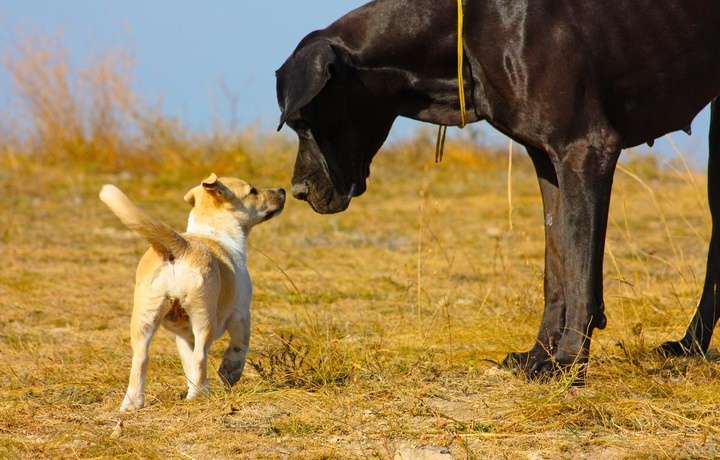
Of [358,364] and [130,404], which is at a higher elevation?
[358,364]

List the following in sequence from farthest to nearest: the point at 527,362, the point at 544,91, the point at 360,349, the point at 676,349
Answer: the point at 360,349
the point at 676,349
the point at 527,362
the point at 544,91

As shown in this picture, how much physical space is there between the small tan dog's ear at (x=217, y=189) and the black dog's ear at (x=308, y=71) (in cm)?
59

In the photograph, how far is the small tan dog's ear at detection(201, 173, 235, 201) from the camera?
446 centimetres

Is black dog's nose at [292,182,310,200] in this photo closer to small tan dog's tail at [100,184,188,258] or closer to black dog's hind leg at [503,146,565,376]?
small tan dog's tail at [100,184,188,258]

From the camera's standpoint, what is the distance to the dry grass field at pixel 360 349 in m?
3.38

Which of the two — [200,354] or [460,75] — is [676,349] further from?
[200,354]

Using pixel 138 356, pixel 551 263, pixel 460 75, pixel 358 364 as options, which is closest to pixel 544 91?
pixel 460 75

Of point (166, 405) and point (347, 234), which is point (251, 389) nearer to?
point (166, 405)

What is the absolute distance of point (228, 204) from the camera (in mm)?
4613

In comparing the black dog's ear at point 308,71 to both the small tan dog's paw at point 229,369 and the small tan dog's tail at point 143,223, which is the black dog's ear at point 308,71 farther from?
the small tan dog's paw at point 229,369

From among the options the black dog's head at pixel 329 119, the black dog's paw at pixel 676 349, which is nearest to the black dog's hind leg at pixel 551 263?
the black dog's paw at pixel 676 349

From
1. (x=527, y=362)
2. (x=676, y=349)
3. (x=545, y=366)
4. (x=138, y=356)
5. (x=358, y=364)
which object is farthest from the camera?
(x=676, y=349)

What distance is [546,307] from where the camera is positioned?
4.29m

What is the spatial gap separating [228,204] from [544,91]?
166 cm
